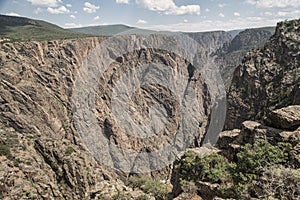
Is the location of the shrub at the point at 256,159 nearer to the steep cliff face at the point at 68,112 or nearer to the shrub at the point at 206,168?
the shrub at the point at 206,168

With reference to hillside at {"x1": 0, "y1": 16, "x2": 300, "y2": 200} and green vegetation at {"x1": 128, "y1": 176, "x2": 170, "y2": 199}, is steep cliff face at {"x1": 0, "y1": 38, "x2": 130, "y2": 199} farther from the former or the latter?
green vegetation at {"x1": 128, "y1": 176, "x2": 170, "y2": 199}

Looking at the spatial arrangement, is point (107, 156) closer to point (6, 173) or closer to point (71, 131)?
point (71, 131)

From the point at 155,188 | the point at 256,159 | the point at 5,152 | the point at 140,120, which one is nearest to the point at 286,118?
the point at 256,159

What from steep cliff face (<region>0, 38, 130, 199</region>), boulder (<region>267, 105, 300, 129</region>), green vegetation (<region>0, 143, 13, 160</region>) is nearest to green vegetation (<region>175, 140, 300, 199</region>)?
boulder (<region>267, 105, 300, 129</region>)

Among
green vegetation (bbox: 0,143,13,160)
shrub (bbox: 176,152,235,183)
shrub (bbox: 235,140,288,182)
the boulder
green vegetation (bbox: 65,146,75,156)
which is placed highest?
the boulder

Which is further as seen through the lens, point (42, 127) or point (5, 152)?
point (42, 127)

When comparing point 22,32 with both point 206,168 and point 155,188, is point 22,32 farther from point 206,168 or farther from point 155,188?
point 206,168

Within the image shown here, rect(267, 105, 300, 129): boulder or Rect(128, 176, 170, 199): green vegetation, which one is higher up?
Rect(267, 105, 300, 129): boulder
